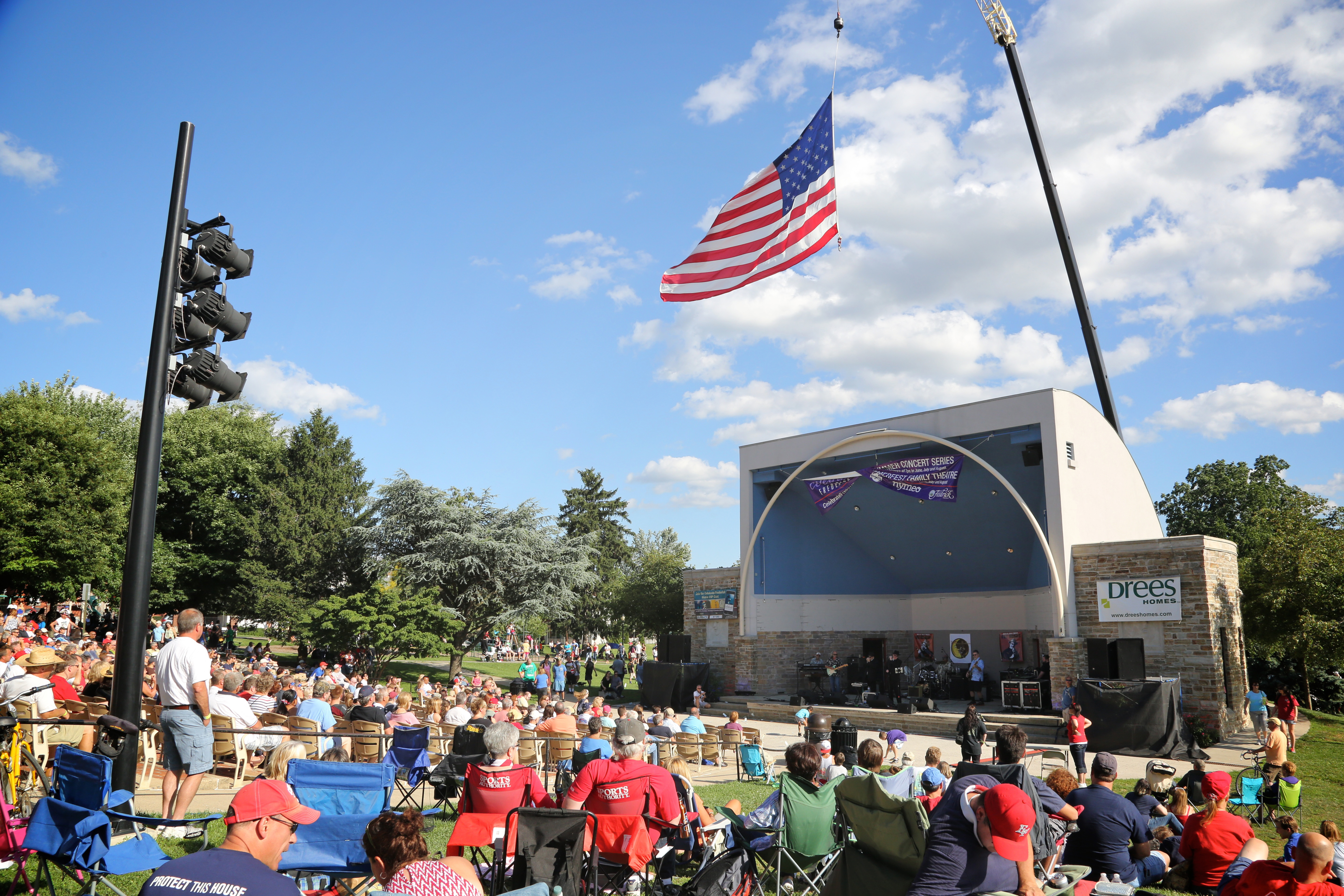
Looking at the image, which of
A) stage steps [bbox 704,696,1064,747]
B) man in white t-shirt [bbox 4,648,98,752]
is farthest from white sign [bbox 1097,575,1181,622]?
man in white t-shirt [bbox 4,648,98,752]

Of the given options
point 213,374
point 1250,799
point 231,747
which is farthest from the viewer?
point 1250,799

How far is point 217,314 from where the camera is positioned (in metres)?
5.78

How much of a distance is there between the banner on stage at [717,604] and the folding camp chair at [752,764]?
36.2ft

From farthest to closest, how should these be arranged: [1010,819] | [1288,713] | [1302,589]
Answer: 1. [1302,589]
2. [1288,713]
3. [1010,819]

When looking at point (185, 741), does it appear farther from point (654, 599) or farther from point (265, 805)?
point (654, 599)

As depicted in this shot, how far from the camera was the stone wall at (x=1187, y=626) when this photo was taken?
15.3m

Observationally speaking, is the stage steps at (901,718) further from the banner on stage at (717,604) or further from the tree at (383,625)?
the tree at (383,625)

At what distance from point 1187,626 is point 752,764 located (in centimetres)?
959

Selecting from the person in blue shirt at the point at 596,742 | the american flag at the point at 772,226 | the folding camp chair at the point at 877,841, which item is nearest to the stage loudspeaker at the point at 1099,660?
the american flag at the point at 772,226

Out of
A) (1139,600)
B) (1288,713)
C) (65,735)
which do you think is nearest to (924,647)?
(1139,600)

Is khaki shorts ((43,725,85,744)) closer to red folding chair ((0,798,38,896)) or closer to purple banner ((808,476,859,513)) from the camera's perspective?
red folding chair ((0,798,38,896))

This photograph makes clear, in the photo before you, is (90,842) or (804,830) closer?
(90,842)

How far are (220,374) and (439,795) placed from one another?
3.73m

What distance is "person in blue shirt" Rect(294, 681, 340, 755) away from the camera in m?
8.80
